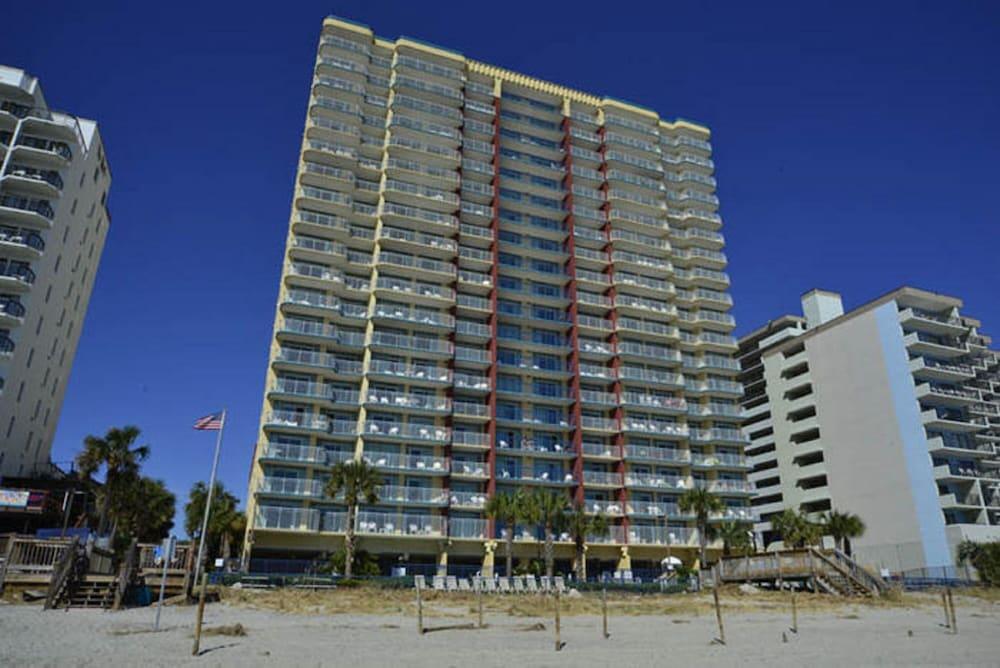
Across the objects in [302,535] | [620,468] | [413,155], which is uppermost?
[413,155]

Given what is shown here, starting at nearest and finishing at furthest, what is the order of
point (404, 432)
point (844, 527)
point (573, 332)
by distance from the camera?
1. point (404, 432)
2. point (844, 527)
3. point (573, 332)

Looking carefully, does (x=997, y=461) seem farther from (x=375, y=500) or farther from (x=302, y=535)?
(x=302, y=535)

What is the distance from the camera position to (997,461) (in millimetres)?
70562

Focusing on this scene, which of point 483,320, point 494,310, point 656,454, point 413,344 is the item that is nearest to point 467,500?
point 413,344

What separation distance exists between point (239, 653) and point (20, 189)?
184 ft

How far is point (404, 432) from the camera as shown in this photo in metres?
56.3

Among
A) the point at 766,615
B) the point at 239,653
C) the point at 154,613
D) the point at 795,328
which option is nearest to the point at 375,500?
the point at 154,613

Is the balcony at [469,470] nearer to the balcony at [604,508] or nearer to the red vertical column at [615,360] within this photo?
the balcony at [604,508]

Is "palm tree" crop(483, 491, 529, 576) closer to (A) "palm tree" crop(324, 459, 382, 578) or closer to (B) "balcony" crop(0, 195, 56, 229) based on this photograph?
(A) "palm tree" crop(324, 459, 382, 578)

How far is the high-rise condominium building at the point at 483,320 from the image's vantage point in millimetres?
55500

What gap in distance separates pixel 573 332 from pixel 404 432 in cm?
1970

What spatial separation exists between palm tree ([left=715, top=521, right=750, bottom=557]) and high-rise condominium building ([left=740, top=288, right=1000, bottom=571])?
1407 centimetres

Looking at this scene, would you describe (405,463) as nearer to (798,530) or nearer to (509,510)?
(509,510)

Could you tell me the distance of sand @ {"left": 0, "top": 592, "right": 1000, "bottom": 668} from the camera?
56.0ft
